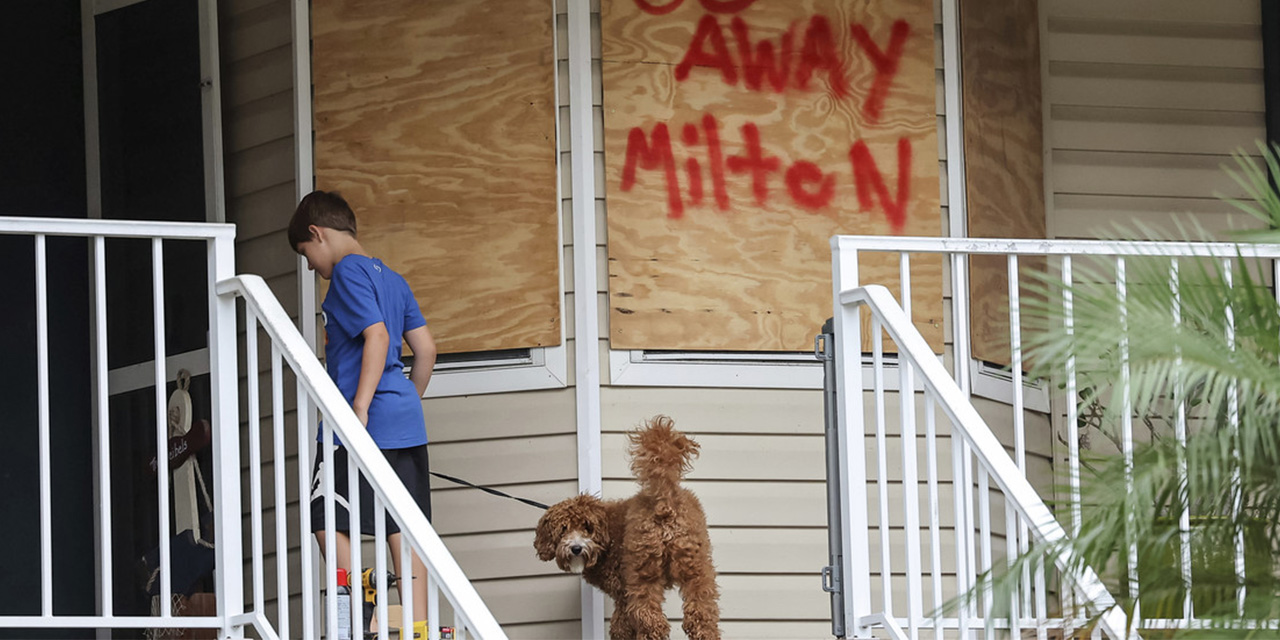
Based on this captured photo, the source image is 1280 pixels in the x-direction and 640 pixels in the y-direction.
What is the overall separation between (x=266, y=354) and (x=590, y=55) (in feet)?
5.08

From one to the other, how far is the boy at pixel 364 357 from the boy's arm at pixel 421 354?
0.11 meters

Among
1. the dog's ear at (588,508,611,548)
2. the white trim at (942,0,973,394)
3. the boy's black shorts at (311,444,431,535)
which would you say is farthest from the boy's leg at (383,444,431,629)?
the white trim at (942,0,973,394)

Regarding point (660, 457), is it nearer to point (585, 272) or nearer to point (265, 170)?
point (585, 272)

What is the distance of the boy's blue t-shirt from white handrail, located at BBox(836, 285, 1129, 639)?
1.35 metres

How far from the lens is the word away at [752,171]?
5.36 metres

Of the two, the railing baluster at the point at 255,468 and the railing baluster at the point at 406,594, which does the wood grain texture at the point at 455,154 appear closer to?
the railing baluster at the point at 255,468

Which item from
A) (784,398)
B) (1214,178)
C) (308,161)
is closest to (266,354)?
(308,161)

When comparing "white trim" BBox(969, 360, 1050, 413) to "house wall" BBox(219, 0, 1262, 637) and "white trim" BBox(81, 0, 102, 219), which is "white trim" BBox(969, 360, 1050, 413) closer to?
"house wall" BBox(219, 0, 1262, 637)

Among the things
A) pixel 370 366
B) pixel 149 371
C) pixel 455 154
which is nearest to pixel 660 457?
pixel 370 366

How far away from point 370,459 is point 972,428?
1327mm

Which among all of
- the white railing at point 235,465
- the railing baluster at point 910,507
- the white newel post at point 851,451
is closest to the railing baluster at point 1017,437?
the railing baluster at point 910,507

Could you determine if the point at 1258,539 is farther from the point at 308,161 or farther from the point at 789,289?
the point at 308,161

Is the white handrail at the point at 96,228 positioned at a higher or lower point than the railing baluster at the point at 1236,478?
higher

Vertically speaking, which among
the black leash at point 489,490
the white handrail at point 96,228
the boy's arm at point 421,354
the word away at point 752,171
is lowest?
the black leash at point 489,490
